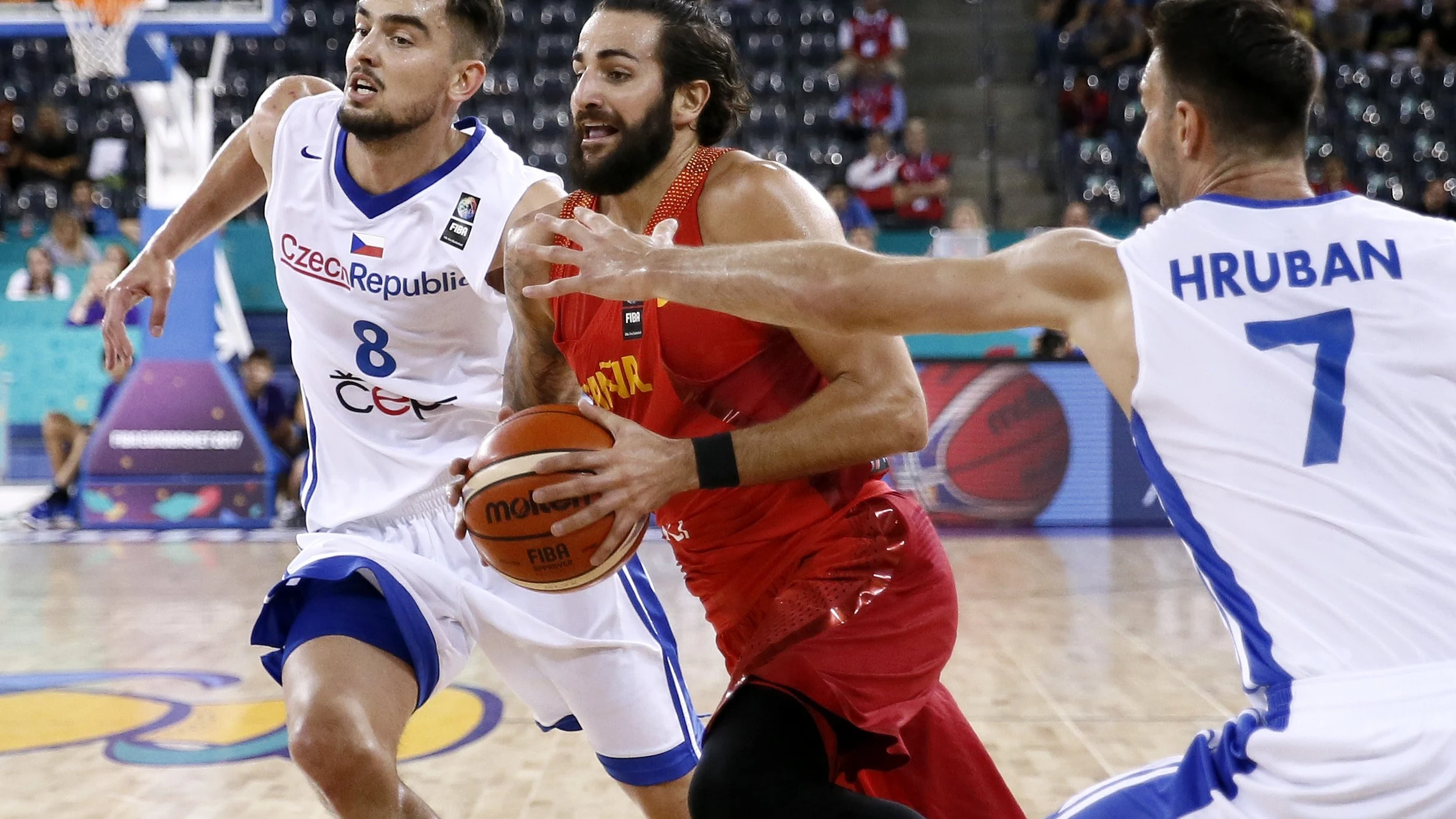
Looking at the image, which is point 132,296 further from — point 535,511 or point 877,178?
point 877,178

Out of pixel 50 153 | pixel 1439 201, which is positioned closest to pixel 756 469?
pixel 1439 201

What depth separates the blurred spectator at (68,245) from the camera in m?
11.4

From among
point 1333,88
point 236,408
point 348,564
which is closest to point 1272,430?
point 348,564

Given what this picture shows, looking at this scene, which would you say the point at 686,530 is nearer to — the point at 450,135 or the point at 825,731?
the point at 825,731

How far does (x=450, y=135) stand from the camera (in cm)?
371

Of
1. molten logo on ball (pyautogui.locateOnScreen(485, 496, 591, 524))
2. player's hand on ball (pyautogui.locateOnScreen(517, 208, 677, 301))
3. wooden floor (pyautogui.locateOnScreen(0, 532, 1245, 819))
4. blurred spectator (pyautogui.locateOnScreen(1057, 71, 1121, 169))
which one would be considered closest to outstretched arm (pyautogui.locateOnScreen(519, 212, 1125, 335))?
player's hand on ball (pyautogui.locateOnScreen(517, 208, 677, 301))

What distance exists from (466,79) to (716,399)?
4.42 feet

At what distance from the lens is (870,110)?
1382cm

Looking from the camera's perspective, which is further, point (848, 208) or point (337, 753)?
point (848, 208)

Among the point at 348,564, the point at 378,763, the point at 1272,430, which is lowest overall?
the point at 378,763

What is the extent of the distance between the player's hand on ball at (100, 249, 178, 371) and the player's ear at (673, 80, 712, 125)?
151 centimetres

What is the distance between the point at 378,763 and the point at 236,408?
24.3 ft

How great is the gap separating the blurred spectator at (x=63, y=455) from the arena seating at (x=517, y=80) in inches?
115

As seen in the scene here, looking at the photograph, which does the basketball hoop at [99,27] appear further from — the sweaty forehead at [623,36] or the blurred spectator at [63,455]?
the sweaty forehead at [623,36]
